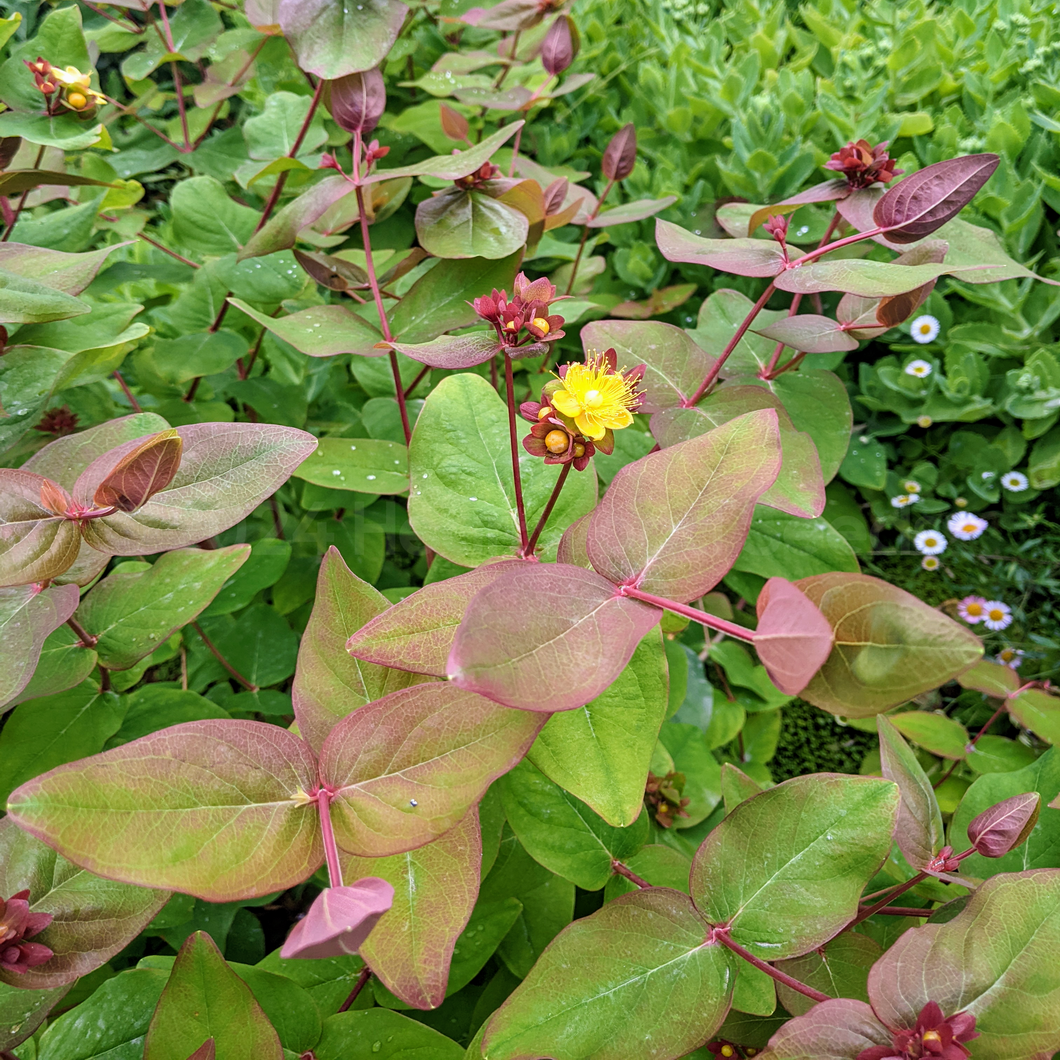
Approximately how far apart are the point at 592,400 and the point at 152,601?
416mm

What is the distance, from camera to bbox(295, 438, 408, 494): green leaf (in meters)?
0.72

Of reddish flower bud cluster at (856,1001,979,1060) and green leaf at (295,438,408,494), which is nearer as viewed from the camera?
reddish flower bud cluster at (856,1001,979,1060)

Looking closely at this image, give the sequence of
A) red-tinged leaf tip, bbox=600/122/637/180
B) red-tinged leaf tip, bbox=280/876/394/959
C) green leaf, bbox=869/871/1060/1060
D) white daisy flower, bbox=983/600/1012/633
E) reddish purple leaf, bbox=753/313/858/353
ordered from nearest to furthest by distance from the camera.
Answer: red-tinged leaf tip, bbox=280/876/394/959
green leaf, bbox=869/871/1060/1060
reddish purple leaf, bbox=753/313/858/353
red-tinged leaf tip, bbox=600/122/637/180
white daisy flower, bbox=983/600/1012/633

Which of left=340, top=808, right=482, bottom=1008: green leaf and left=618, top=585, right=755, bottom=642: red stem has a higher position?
left=618, top=585, right=755, bottom=642: red stem

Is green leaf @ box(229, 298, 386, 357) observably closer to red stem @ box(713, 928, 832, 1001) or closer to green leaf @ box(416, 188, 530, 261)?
green leaf @ box(416, 188, 530, 261)

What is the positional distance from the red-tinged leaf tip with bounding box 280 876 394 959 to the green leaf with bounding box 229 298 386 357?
46cm

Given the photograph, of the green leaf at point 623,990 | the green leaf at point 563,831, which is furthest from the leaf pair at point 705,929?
the green leaf at point 563,831

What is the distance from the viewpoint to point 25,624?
0.52 m

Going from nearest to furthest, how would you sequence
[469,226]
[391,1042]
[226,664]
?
[391,1042] < [469,226] < [226,664]


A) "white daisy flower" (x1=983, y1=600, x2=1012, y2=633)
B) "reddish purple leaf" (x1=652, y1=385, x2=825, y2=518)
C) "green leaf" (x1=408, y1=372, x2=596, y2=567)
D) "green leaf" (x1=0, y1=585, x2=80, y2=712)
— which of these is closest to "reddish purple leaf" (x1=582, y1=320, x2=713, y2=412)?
"reddish purple leaf" (x1=652, y1=385, x2=825, y2=518)

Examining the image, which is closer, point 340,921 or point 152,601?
point 340,921

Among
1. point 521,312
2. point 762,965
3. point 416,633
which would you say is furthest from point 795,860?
point 521,312

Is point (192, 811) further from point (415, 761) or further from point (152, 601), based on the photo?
point (152, 601)

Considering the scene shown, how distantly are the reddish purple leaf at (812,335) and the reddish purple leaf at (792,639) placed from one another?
0.35m
